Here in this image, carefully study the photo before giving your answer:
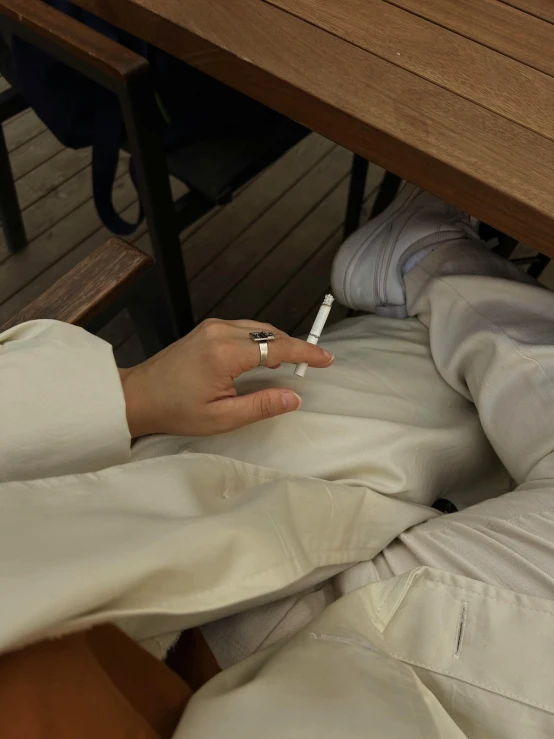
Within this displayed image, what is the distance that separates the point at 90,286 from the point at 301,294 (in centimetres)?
86

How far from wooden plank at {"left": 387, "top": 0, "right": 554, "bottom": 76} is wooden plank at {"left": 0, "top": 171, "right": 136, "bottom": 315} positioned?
1112 mm

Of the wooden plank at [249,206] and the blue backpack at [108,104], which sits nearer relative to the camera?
→ the blue backpack at [108,104]

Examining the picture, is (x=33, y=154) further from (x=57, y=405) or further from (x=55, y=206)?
(x=57, y=405)

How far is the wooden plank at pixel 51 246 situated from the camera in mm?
1417

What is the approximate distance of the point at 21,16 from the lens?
2.23ft

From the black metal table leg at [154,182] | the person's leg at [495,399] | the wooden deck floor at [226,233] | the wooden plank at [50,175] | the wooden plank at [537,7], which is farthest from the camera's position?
the wooden plank at [50,175]

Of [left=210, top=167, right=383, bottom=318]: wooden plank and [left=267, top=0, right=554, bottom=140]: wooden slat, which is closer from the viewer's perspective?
[left=267, top=0, right=554, bottom=140]: wooden slat

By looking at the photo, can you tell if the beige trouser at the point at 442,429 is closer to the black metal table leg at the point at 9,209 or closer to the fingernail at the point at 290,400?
the fingernail at the point at 290,400

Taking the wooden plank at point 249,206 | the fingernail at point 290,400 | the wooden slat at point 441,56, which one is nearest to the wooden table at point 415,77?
the wooden slat at point 441,56

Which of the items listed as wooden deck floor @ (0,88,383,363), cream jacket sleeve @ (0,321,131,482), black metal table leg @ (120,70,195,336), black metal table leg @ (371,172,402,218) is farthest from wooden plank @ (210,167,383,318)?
cream jacket sleeve @ (0,321,131,482)

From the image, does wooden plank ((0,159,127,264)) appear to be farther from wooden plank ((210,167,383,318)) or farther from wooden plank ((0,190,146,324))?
wooden plank ((210,167,383,318))

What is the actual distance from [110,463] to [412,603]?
286 millimetres

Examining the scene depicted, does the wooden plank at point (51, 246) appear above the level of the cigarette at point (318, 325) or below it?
below

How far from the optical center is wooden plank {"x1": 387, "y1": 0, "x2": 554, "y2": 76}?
1.76 ft
